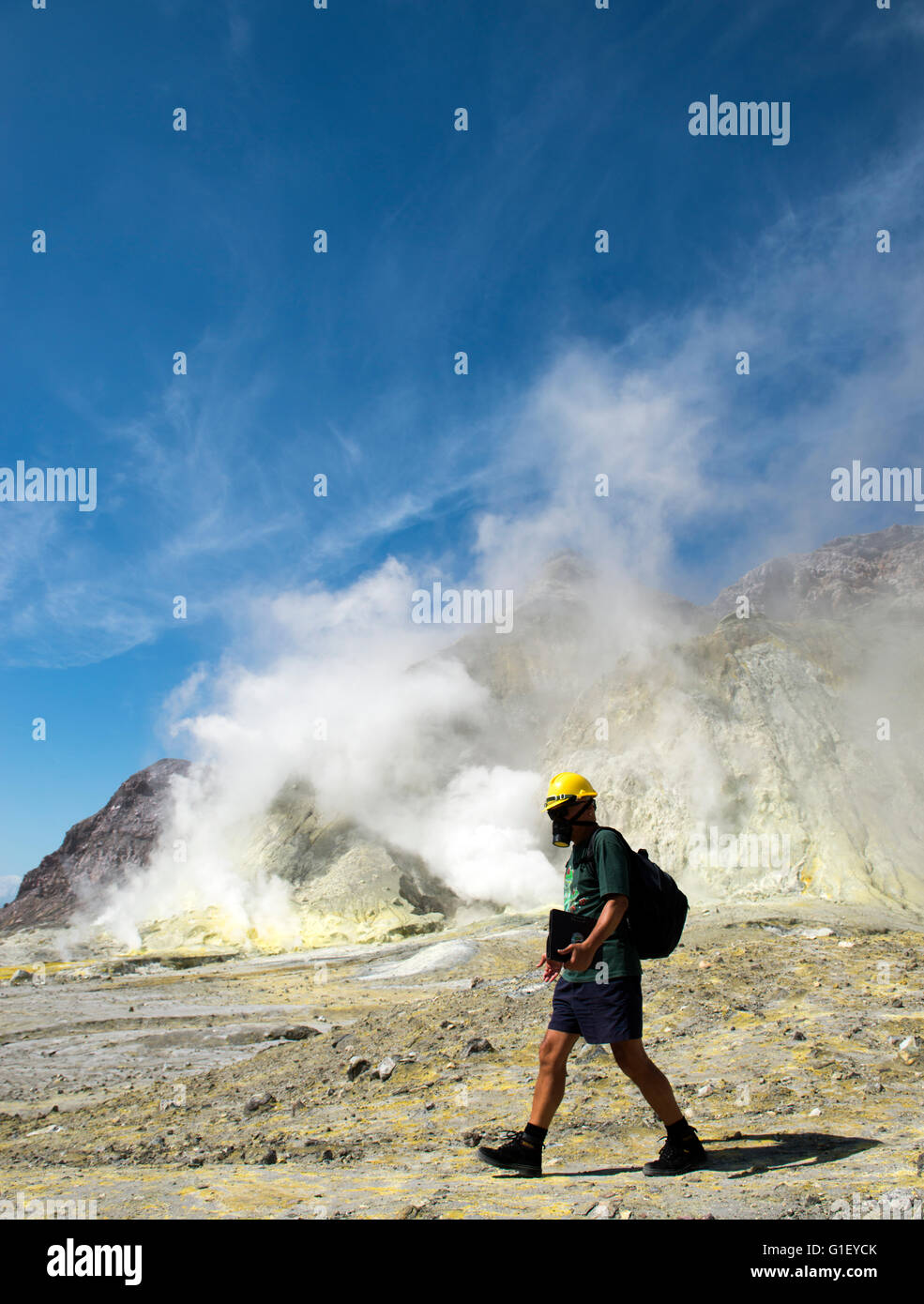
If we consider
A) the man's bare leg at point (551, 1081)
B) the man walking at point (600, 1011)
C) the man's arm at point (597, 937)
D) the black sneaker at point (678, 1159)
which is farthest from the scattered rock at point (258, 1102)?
the man's arm at point (597, 937)

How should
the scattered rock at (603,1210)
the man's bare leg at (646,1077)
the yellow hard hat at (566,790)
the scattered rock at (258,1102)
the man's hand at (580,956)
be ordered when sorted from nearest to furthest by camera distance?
the scattered rock at (603,1210), the man's hand at (580,956), the man's bare leg at (646,1077), the yellow hard hat at (566,790), the scattered rock at (258,1102)

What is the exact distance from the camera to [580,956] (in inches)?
173

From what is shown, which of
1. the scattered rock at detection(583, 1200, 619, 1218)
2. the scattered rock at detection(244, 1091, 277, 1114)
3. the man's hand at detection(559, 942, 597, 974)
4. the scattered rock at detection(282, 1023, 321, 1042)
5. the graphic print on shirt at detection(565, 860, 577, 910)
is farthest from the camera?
the scattered rock at detection(282, 1023, 321, 1042)

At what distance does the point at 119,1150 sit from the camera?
7066 mm

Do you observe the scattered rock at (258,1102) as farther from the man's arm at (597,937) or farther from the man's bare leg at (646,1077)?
the man's arm at (597,937)

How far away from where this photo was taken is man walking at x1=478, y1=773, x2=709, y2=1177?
4.46m

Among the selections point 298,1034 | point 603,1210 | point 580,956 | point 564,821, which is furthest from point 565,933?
point 298,1034

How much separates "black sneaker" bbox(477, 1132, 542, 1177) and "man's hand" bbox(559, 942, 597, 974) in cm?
126

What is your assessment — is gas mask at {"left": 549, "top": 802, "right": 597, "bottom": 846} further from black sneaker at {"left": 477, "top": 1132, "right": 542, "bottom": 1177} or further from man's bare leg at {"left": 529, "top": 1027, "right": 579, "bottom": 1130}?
black sneaker at {"left": 477, "top": 1132, "right": 542, "bottom": 1177}

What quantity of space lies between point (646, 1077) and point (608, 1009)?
1.55 feet

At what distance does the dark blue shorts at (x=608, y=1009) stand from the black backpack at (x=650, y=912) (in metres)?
0.23

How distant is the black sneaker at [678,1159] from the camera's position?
4539mm

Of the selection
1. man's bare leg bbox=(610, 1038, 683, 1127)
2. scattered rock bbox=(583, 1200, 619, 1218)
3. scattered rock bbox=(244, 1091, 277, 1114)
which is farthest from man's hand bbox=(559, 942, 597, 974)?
scattered rock bbox=(244, 1091, 277, 1114)
